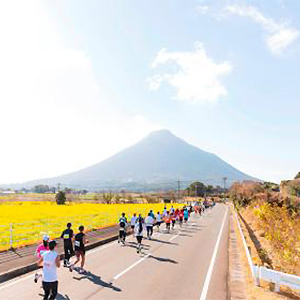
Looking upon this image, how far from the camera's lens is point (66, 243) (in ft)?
39.5

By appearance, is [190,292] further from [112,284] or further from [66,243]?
[66,243]

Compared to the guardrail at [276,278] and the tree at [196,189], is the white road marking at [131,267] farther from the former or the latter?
the tree at [196,189]

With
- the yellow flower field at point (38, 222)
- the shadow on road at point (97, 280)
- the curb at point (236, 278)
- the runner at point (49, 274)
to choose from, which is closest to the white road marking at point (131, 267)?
the shadow on road at point (97, 280)

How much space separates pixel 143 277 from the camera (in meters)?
10.7

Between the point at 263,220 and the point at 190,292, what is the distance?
21.4m

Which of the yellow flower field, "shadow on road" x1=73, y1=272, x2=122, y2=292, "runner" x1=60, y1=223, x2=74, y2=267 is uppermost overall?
"runner" x1=60, y1=223, x2=74, y2=267

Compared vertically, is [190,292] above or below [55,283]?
below

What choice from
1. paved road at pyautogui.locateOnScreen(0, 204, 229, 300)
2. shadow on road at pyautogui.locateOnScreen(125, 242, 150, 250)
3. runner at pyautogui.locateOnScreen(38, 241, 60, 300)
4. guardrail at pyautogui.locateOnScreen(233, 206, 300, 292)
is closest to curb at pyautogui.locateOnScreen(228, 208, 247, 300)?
paved road at pyautogui.locateOnScreen(0, 204, 229, 300)

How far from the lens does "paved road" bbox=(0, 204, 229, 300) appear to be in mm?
8922

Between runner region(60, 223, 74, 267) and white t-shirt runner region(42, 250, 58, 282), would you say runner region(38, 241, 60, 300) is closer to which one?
white t-shirt runner region(42, 250, 58, 282)

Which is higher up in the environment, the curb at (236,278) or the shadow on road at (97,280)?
the shadow on road at (97,280)

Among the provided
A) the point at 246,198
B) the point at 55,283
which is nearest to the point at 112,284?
the point at 55,283

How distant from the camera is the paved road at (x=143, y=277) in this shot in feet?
29.3

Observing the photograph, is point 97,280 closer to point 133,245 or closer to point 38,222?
point 133,245
